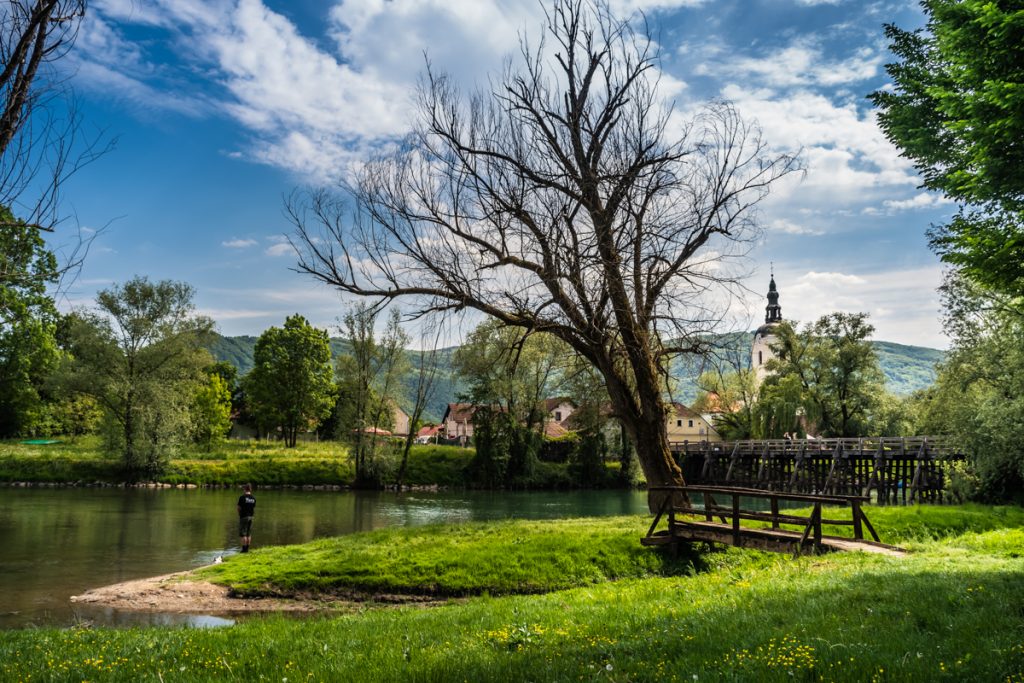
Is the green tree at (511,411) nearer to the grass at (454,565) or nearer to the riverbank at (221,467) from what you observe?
the riverbank at (221,467)

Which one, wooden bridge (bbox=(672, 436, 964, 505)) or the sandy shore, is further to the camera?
wooden bridge (bbox=(672, 436, 964, 505))

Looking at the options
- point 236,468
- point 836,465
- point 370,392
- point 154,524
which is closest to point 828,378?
point 836,465

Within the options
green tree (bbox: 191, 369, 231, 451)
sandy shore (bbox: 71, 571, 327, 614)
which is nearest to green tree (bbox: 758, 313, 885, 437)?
green tree (bbox: 191, 369, 231, 451)

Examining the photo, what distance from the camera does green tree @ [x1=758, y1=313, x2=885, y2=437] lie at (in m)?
60.4

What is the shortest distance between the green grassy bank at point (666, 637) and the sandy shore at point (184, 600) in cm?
420

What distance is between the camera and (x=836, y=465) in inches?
1896

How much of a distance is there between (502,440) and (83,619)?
138 feet

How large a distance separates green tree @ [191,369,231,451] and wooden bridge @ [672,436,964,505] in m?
44.4

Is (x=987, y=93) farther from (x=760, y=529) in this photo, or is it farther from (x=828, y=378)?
(x=828, y=378)

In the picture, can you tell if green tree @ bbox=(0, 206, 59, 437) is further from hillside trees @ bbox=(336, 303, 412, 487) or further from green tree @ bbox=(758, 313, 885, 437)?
green tree @ bbox=(758, 313, 885, 437)

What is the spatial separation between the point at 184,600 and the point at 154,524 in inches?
587

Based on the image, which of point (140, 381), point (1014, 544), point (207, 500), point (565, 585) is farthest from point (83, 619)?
point (140, 381)

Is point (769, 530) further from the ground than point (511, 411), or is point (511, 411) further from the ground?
point (511, 411)

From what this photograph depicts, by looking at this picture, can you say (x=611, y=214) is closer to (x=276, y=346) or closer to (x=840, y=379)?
(x=840, y=379)
